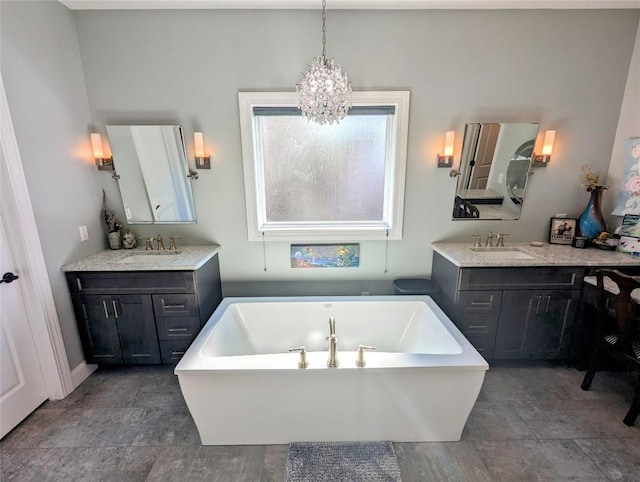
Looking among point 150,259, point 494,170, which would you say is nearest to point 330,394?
point 150,259

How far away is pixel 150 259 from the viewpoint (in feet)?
8.42

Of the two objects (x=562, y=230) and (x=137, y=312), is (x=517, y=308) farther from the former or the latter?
(x=137, y=312)

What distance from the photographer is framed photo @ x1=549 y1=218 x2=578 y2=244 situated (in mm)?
2668

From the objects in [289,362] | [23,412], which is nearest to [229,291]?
[289,362]

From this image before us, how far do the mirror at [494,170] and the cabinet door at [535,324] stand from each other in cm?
80

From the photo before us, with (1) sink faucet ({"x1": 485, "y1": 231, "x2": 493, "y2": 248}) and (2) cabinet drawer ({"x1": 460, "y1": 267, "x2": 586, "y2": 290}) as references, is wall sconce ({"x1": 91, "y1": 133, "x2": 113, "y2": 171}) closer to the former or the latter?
(2) cabinet drawer ({"x1": 460, "y1": 267, "x2": 586, "y2": 290})

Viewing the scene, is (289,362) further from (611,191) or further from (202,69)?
(611,191)

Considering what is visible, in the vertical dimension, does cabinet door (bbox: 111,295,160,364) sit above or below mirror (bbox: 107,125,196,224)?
below

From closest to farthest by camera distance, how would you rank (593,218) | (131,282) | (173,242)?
(131,282) < (593,218) < (173,242)

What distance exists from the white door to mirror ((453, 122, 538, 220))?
3.42m

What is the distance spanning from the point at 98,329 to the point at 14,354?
18.6 inches

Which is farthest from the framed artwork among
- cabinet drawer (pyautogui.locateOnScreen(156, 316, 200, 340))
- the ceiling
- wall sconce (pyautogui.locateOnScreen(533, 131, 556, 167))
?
the ceiling

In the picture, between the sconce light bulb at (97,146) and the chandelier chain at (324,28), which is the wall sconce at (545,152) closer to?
the chandelier chain at (324,28)

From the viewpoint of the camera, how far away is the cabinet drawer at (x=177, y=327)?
235 cm
